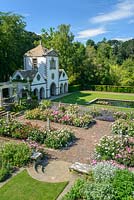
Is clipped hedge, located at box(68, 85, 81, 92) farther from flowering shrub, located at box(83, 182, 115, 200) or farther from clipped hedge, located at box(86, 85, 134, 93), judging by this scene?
flowering shrub, located at box(83, 182, 115, 200)

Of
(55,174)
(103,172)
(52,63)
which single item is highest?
(52,63)

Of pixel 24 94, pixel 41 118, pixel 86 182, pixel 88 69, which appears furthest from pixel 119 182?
pixel 88 69

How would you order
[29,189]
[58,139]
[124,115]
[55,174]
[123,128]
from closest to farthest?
[29,189] < [55,174] < [58,139] < [123,128] < [124,115]

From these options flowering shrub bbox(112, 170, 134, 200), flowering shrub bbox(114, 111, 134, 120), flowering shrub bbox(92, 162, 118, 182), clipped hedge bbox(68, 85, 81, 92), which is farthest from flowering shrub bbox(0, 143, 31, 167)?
clipped hedge bbox(68, 85, 81, 92)

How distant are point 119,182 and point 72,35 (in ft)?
133

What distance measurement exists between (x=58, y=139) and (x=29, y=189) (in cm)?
544

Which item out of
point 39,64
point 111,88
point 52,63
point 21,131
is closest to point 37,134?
point 21,131

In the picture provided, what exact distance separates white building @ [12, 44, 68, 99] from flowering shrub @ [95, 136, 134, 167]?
20.1m

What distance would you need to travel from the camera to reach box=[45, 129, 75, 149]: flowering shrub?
14391 mm

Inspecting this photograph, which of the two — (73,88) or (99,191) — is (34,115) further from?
(73,88)

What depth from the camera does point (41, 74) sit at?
36562 mm

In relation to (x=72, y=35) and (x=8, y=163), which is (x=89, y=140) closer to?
(x=8, y=163)

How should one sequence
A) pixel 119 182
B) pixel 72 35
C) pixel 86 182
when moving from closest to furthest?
1. pixel 119 182
2. pixel 86 182
3. pixel 72 35

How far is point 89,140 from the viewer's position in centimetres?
1616
